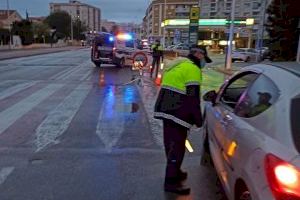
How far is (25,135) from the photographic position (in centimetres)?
800

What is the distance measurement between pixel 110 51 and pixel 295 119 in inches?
1091

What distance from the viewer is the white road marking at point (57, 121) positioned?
7611 millimetres

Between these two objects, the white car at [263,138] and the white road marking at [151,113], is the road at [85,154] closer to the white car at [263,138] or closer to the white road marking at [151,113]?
the white road marking at [151,113]

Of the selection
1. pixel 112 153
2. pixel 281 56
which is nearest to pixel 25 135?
pixel 112 153

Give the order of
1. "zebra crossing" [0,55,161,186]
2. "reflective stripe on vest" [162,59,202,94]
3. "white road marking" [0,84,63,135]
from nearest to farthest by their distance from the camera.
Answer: "reflective stripe on vest" [162,59,202,94], "zebra crossing" [0,55,161,186], "white road marking" [0,84,63,135]

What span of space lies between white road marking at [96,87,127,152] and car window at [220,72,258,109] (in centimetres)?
222

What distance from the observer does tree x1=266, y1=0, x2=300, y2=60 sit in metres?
21.9

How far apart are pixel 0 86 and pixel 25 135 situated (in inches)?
366

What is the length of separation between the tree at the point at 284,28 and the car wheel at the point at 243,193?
19.4 meters

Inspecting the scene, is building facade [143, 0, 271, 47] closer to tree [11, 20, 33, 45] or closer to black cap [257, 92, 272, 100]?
tree [11, 20, 33, 45]

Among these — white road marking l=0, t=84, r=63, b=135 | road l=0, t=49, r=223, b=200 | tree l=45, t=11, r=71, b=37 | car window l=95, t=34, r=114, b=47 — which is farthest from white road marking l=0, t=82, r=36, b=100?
tree l=45, t=11, r=71, b=37

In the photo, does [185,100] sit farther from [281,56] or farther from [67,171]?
[281,56]

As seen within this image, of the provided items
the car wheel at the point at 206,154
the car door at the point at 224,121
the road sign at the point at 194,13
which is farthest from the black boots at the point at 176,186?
the road sign at the point at 194,13

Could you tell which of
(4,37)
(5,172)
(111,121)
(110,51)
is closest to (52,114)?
(111,121)
